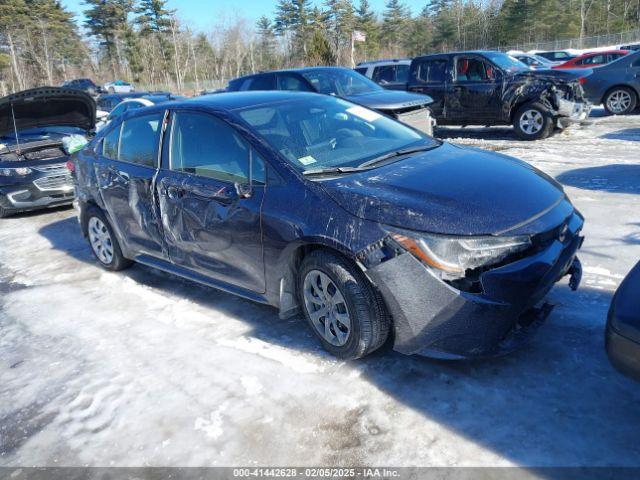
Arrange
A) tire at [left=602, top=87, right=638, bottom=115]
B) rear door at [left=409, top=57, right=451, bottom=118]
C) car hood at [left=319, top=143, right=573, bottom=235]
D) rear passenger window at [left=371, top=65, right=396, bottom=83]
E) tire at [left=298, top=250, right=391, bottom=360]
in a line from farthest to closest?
rear passenger window at [left=371, top=65, right=396, bottom=83] → tire at [left=602, top=87, right=638, bottom=115] → rear door at [left=409, top=57, right=451, bottom=118] → tire at [left=298, top=250, right=391, bottom=360] → car hood at [left=319, top=143, right=573, bottom=235]

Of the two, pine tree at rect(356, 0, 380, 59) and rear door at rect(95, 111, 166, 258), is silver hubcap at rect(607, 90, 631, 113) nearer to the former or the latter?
rear door at rect(95, 111, 166, 258)

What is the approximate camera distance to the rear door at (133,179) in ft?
14.3

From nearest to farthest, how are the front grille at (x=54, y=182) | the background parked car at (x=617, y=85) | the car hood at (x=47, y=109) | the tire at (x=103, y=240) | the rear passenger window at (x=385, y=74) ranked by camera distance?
the tire at (x=103, y=240), the car hood at (x=47, y=109), the front grille at (x=54, y=182), the background parked car at (x=617, y=85), the rear passenger window at (x=385, y=74)

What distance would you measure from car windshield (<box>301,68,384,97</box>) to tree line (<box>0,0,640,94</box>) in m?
40.0

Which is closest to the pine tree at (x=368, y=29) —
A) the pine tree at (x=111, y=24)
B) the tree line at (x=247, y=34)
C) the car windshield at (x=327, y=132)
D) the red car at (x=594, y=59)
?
the tree line at (x=247, y=34)

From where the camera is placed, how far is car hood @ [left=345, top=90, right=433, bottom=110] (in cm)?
812

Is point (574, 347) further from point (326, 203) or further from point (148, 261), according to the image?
point (148, 261)

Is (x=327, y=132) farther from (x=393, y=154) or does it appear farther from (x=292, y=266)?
(x=292, y=266)

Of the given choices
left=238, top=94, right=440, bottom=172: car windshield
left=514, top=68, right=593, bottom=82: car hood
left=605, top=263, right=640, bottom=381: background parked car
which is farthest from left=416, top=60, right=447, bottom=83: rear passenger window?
left=605, top=263, right=640, bottom=381: background parked car

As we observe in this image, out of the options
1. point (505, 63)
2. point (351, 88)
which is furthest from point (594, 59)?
point (351, 88)

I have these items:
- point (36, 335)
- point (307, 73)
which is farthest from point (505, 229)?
point (307, 73)

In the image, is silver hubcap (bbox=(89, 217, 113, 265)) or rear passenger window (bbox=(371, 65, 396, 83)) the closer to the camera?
silver hubcap (bbox=(89, 217, 113, 265))

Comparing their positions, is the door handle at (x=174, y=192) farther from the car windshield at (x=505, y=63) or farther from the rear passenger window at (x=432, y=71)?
the rear passenger window at (x=432, y=71)

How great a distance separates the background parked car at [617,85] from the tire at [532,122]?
12.3 feet
